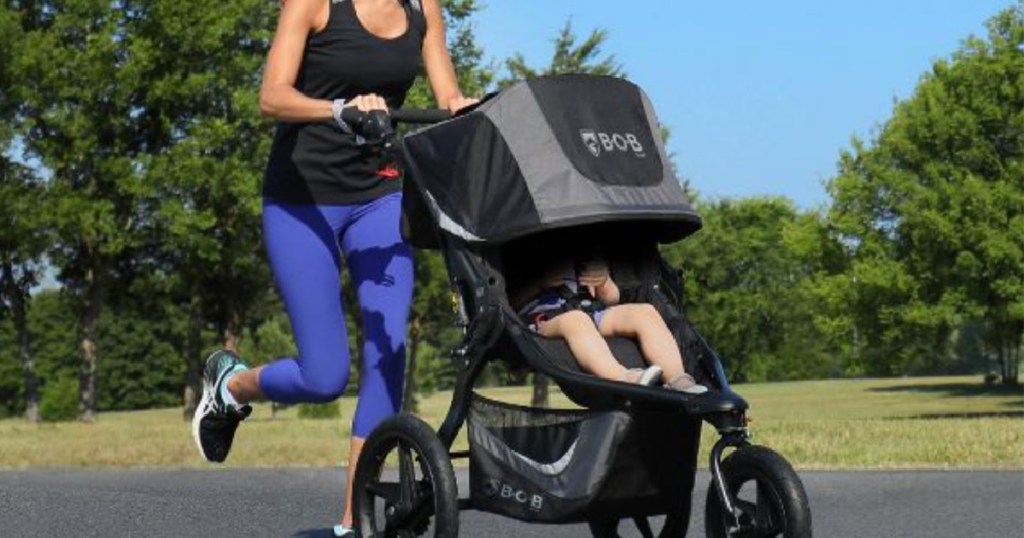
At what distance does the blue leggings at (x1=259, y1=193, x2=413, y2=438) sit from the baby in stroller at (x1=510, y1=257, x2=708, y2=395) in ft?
2.13

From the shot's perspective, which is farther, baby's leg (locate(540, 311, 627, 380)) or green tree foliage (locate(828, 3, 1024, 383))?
green tree foliage (locate(828, 3, 1024, 383))

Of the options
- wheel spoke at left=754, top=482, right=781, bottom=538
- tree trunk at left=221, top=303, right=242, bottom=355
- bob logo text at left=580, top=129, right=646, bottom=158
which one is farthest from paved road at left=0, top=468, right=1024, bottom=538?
tree trunk at left=221, top=303, right=242, bottom=355

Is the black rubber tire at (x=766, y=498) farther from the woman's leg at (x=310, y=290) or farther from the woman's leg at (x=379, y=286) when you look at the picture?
the woman's leg at (x=310, y=290)

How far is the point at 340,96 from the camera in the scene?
5.46m

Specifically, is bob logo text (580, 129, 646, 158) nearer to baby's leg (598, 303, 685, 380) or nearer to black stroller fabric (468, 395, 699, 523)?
baby's leg (598, 303, 685, 380)

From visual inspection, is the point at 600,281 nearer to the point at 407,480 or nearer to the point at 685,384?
the point at 685,384

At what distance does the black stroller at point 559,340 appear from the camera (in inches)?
172

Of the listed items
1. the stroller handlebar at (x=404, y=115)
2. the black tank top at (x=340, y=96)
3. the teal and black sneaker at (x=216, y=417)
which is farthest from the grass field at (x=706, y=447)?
the stroller handlebar at (x=404, y=115)

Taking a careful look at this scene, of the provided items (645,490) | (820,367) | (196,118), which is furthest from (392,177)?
(820,367)

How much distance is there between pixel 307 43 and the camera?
5457mm

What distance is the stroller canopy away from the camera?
4.63 meters

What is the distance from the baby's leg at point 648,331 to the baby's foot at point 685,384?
0.08 ft

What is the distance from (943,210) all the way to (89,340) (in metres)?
20.0

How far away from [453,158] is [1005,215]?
1300 inches
